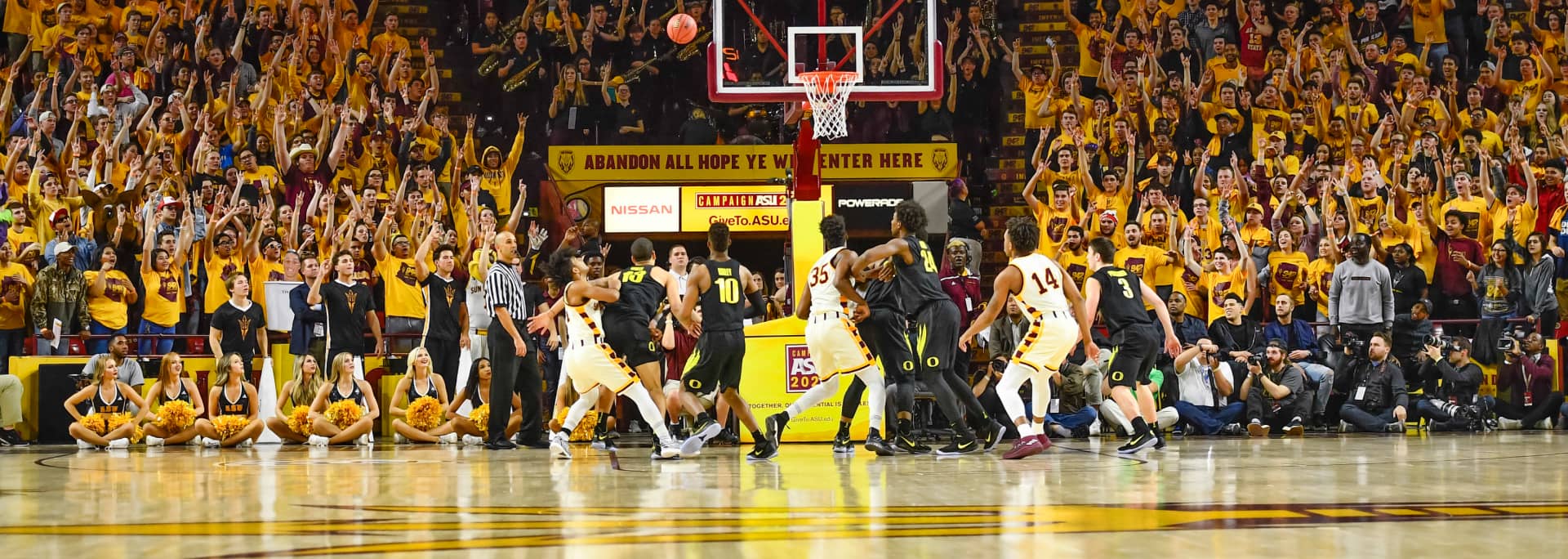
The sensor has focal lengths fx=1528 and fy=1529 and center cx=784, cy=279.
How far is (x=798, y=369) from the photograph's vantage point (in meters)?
13.8

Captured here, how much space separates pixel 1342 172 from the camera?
63.0ft

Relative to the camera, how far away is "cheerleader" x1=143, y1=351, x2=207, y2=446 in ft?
48.1

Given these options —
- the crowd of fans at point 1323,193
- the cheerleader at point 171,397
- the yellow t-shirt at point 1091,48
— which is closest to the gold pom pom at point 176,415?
the cheerleader at point 171,397

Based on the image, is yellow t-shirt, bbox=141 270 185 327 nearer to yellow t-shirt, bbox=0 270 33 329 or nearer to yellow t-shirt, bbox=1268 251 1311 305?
yellow t-shirt, bbox=0 270 33 329

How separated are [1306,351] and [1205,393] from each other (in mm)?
1263

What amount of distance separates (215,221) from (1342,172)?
13.5 m

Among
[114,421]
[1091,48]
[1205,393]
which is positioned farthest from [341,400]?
[1091,48]

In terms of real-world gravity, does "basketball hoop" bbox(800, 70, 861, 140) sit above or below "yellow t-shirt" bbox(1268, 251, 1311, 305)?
above

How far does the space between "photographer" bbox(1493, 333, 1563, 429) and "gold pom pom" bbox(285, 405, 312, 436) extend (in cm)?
1187

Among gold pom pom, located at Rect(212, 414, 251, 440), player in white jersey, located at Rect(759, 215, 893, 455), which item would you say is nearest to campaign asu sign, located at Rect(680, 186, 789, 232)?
Answer: gold pom pom, located at Rect(212, 414, 251, 440)

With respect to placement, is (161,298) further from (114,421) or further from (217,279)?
(114,421)

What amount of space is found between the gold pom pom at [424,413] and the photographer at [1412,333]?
9855mm

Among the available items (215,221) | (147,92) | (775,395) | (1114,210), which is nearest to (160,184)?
(215,221)

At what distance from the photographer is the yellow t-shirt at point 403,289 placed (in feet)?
56.0
